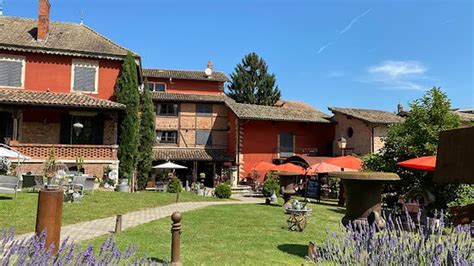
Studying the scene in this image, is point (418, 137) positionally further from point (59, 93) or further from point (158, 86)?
point (158, 86)

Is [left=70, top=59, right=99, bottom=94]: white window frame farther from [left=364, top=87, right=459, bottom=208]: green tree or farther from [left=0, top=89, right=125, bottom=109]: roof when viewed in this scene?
[left=364, top=87, right=459, bottom=208]: green tree

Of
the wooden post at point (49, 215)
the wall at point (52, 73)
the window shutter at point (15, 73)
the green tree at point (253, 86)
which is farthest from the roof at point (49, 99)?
the green tree at point (253, 86)

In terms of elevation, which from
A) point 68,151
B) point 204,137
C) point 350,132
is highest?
point 350,132

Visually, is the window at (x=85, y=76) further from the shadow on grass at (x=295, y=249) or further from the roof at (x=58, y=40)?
the shadow on grass at (x=295, y=249)

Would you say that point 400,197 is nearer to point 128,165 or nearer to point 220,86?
point 128,165

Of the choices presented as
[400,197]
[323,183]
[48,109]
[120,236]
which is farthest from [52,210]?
[323,183]

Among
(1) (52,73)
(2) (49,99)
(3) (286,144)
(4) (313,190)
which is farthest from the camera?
(3) (286,144)

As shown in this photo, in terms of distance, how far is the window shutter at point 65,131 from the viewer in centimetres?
2111

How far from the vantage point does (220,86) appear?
3622 cm

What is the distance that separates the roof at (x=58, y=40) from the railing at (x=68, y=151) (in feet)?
18.2

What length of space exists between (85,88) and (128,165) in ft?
16.0

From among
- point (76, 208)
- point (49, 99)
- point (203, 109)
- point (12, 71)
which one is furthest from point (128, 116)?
point (203, 109)

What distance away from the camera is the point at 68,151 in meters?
19.2

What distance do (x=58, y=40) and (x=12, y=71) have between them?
119 inches
